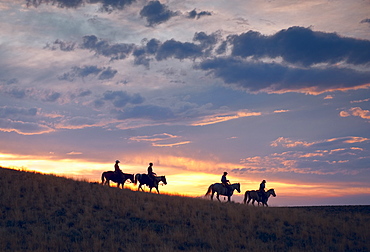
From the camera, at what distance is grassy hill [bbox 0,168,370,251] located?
21.7 meters

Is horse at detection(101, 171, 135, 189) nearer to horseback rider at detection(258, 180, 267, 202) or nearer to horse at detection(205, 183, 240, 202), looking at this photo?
horse at detection(205, 183, 240, 202)

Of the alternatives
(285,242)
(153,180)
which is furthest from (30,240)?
(153,180)

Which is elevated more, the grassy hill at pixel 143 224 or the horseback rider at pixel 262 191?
the horseback rider at pixel 262 191

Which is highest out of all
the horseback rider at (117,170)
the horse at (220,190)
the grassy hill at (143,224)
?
the horseback rider at (117,170)

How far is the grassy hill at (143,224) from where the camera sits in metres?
21.7

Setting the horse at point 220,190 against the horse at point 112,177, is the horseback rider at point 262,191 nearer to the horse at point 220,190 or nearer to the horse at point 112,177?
the horse at point 220,190

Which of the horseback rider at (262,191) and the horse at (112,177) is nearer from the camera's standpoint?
the horse at (112,177)

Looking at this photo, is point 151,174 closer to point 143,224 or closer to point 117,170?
point 117,170

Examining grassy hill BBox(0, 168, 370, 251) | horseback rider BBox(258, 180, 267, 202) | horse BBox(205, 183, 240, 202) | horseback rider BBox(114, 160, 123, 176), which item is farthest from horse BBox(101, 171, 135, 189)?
horseback rider BBox(258, 180, 267, 202)

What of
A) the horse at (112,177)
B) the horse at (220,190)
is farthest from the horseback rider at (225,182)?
the horse at (112,177)

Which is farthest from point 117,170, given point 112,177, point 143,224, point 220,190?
point 143,224

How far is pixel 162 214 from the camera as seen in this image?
1074 inches

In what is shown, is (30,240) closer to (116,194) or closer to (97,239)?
(97,239)

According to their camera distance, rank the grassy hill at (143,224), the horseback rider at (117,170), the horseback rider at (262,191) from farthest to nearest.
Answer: the horseback rider at (262,191) < the horseback rider at (117,170) < the grassy hill at (143,224)
